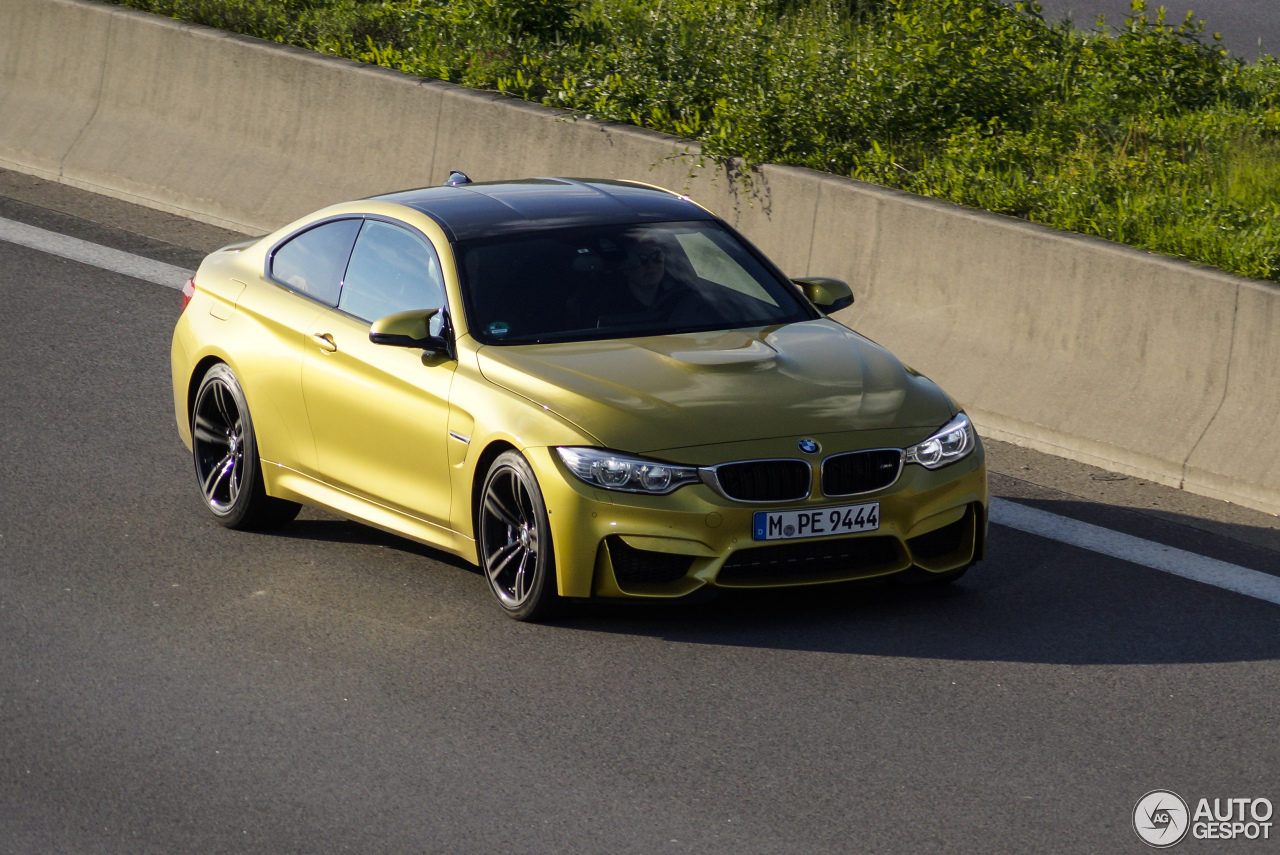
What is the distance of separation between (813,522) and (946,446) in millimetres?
691

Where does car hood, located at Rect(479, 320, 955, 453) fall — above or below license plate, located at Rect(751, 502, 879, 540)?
above

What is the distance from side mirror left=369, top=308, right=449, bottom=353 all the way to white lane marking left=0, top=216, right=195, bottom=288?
559 cm

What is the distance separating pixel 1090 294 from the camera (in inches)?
393

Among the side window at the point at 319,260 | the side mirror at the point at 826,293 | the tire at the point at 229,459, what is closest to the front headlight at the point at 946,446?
the side mirror at the point at 826,293

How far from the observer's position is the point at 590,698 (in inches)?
265

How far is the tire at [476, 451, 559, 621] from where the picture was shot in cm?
728

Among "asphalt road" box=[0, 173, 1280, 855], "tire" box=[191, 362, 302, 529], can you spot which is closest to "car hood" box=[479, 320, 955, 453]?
"asphalt road" box=[0, 173, 1280, 855]

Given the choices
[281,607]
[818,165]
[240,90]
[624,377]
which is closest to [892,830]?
[624,377]

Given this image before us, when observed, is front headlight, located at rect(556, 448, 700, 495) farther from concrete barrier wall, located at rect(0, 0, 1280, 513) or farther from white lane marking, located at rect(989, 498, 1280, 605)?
concrete barrier wall, located at rect(0, 0, 1280, 513)

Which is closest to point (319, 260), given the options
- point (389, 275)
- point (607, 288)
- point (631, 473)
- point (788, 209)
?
point (389, 275)

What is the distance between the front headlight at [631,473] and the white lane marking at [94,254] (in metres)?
6.64

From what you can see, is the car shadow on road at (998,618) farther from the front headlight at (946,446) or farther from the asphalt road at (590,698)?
the front headlight at (946,446)

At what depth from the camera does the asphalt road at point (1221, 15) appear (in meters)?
19.1

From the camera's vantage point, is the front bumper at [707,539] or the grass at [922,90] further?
the grass at [922,90]
